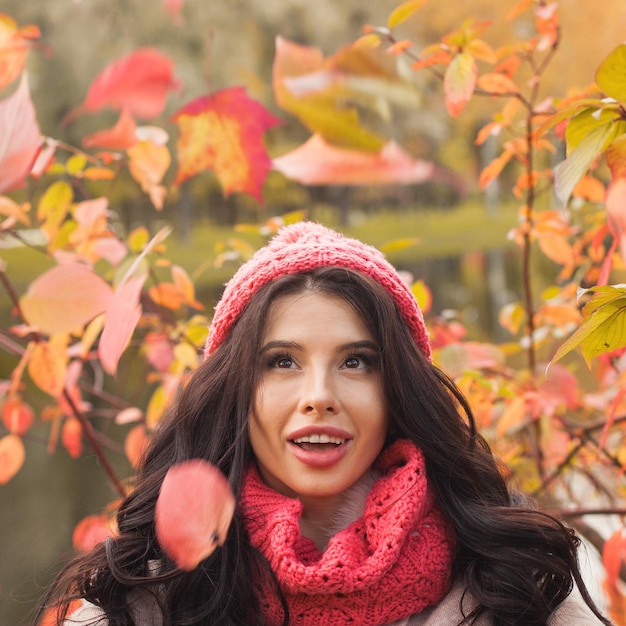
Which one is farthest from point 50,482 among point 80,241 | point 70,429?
point 80,241

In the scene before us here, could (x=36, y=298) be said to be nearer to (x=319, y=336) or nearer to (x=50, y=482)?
(x=319, y=336)

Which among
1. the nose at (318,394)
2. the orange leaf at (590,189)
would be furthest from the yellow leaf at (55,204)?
the orange leaf at (590,189)

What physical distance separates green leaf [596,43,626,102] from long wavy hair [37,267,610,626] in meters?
0.62

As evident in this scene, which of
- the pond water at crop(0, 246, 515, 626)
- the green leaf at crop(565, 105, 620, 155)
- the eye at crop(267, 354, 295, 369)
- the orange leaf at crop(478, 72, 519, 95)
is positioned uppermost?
the green leaf at crop(565, 105, 620, 155)

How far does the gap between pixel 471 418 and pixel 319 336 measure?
391mm

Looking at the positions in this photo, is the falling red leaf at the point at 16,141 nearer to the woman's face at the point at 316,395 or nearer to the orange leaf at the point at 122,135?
the orange leaf at the point at 122,135

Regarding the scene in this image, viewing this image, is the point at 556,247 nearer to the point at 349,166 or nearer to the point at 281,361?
the point at 349,166

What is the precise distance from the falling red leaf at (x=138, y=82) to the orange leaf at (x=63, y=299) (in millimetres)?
212

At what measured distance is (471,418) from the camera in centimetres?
162

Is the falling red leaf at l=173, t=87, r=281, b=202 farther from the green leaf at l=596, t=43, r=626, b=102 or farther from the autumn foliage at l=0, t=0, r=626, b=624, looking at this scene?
the green leaf at l=596, t=43, r=626, b=102

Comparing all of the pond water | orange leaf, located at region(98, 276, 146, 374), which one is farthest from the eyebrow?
the pond water

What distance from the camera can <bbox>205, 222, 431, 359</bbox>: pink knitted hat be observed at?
1.48m

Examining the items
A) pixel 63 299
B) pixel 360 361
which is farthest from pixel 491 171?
pixel 63 299

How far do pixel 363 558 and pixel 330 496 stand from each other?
5.6 inches
